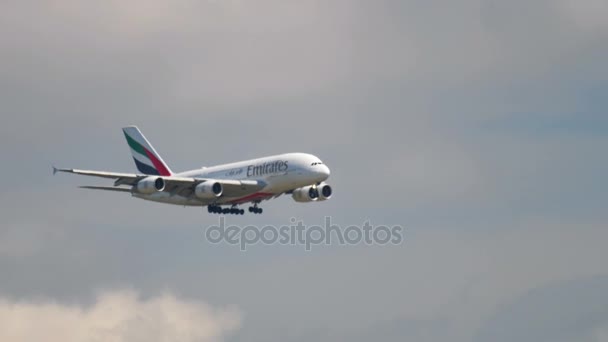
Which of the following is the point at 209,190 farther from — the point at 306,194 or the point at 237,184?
the point at 306,194

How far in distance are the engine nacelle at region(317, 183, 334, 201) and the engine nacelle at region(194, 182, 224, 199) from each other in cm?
725

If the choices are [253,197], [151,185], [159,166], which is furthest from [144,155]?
[253,197]

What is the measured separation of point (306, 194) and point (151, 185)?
11.4m

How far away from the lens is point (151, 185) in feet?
287

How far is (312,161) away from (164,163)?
1893 centimetres

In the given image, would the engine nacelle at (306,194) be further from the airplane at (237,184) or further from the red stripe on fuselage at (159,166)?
the red stripe on fuselage at (159,166)

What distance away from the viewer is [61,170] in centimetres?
8112

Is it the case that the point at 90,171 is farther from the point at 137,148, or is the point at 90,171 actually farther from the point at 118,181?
the point at 137,148

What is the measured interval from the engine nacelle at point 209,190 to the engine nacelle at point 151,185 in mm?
2752

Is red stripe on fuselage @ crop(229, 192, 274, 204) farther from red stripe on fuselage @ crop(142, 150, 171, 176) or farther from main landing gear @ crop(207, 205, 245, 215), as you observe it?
red stripe on fuselage @ crop(142, 150, 171, 176)

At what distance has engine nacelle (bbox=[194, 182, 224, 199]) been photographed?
8838 cm

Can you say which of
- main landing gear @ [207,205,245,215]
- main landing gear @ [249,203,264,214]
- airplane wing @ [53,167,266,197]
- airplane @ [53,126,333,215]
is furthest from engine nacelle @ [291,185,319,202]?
main landing gear @ [207,205,245,215]

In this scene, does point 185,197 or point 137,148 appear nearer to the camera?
point 185,197

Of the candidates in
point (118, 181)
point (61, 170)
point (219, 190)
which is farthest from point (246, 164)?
point (61, 170)
